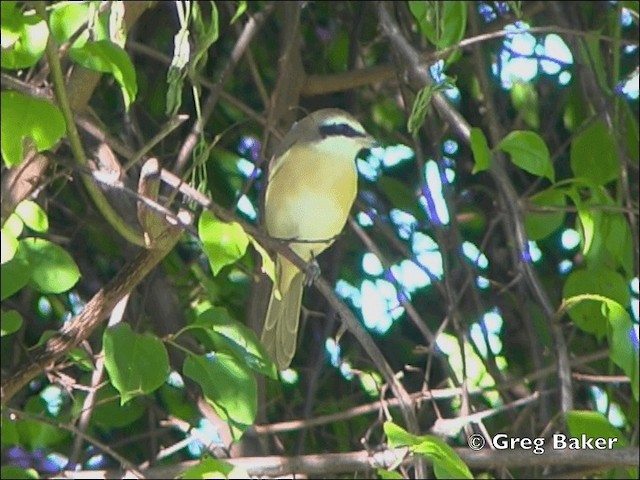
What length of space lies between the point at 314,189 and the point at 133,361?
2.68 feet

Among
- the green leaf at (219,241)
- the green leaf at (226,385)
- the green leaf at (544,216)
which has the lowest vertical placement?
the green leaf at (226,385)

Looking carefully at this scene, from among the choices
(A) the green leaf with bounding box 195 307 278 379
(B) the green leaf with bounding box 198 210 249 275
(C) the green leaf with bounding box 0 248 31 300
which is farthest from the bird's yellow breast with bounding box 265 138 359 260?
(B) the green leaf with bounding box 198 210 249 275

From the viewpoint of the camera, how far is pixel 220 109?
9.21ft

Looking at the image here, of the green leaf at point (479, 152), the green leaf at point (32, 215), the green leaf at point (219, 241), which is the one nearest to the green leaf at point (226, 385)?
the green leaf at point (219, 241)

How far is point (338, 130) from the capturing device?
238cm

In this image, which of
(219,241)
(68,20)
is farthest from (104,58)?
(219,241)

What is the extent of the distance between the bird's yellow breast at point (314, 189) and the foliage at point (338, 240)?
2.1 inches

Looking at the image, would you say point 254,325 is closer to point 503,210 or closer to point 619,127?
point 503,210

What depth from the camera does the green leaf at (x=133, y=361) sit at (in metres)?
1.72

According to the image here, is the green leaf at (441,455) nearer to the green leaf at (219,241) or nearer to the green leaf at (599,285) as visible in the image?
the green leaf at (219,241)

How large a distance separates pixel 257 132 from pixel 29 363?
3.01 ft

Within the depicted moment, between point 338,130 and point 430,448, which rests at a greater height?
point 338,130

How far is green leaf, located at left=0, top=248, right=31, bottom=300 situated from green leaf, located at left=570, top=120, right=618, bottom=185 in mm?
892

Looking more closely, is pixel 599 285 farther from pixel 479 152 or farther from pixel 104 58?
pixel 104 58
